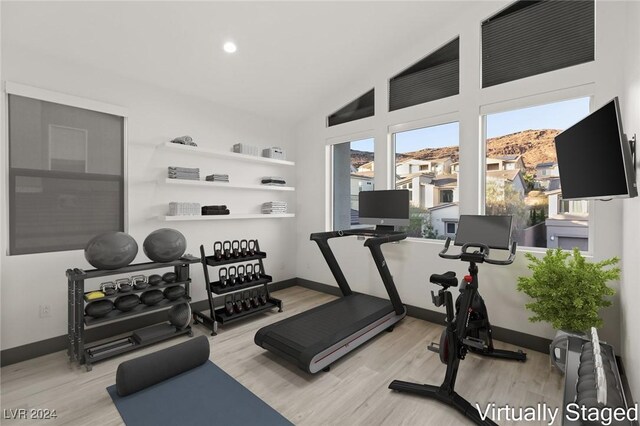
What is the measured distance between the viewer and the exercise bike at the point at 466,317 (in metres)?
2.35

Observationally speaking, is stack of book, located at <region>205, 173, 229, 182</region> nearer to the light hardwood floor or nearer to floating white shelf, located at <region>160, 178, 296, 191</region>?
floating white shelf, located at <region>160, 178, 296, 191</region>

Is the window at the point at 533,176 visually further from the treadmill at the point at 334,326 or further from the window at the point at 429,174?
the treadmill at the point at 334,326

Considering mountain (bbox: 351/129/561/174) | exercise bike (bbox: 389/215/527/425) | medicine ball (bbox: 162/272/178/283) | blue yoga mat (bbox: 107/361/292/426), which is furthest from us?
medicine ball (bbox: 162/272/178/283)

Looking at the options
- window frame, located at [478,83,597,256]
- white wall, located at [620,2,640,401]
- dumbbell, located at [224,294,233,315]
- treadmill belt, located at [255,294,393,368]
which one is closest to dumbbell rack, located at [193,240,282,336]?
dumbbell, located at [224,294,233,315]

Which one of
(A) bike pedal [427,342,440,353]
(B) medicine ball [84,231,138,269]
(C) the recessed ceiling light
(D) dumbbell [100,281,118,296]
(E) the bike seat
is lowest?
(A) bike pedal [427,342,440,353]

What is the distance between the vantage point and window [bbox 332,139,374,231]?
4906 millimetres

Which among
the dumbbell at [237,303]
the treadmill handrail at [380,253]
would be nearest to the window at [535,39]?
the treadmill handrail at [380,253]

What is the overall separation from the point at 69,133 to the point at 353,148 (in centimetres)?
376

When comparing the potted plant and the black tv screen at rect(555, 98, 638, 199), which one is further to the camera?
the potted plant

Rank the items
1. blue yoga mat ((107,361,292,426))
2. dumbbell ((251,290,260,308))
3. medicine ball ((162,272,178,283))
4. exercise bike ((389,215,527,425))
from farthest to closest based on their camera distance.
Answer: dumbbell ((251,290,260,308)) < medicine ball ((162,272,178,283)) < exercise bike ((389,215,527,425)) < blue yoga mat ((107,361,292,426))

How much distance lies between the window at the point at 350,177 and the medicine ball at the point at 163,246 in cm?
267

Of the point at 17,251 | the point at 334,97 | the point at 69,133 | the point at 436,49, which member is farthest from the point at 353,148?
the point at 17,251

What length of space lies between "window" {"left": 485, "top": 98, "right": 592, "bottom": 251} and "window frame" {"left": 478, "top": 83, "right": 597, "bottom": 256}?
5cm

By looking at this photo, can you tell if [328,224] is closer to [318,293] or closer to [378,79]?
[318,293]
